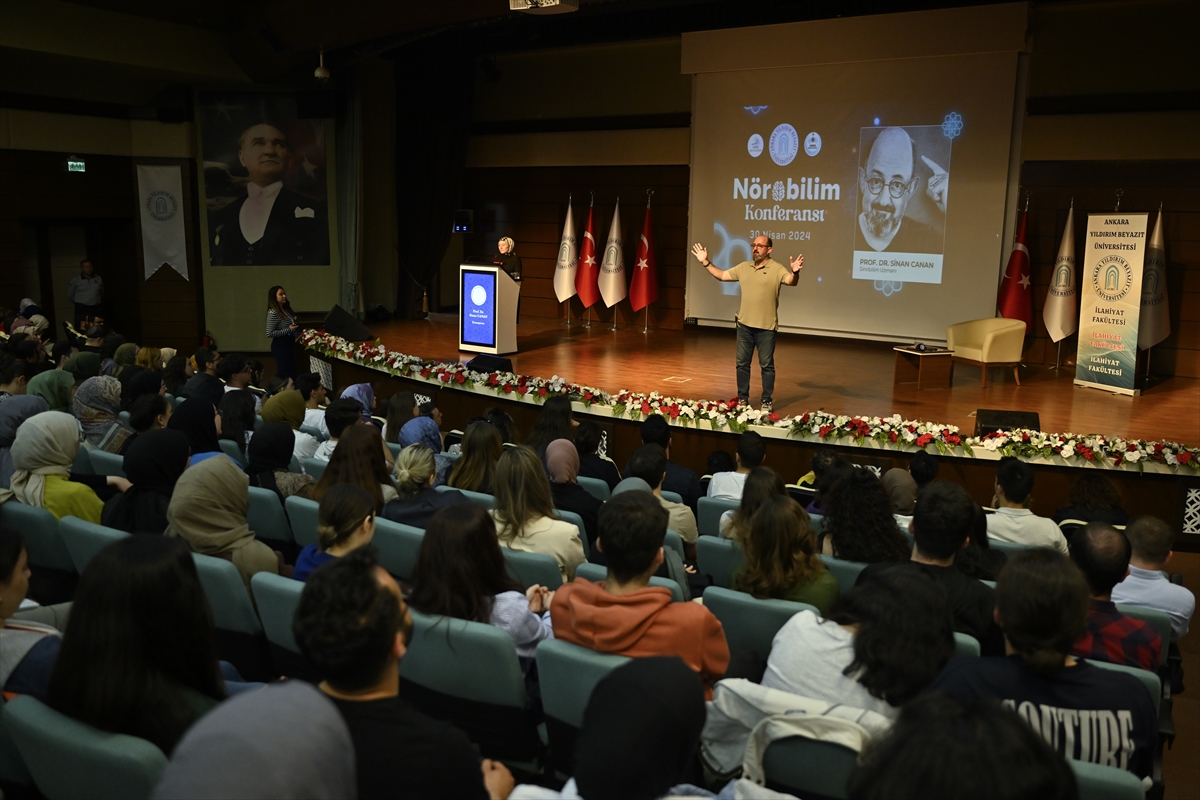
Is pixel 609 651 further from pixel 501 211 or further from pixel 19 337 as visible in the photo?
pixel 501 211

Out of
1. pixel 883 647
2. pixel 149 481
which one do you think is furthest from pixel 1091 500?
pixel 149 481

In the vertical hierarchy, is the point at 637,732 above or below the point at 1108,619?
above

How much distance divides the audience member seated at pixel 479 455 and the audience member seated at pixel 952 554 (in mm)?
2037

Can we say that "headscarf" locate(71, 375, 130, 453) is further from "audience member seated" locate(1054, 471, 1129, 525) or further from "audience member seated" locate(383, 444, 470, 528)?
"audience member seated" locate(1054, 471, 1129, 525)

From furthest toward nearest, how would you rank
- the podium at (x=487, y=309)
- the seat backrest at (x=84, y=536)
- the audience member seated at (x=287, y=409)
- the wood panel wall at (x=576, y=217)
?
the wood panel wall at (x=576, y=217), the podium at (x=487, y=309), the audience member seated at (x=287, y=409), the seat backrest at (x=84, y=536)

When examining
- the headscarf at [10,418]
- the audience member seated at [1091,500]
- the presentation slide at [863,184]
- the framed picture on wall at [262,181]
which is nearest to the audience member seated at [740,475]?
the audience member seated at [1091,500]

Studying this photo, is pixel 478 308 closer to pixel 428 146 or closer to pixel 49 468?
pixel 428 146

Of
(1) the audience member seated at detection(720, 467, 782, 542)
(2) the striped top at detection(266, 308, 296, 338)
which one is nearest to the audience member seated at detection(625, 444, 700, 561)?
(1) the audience member seated at detection(720, 467, 782, 542)

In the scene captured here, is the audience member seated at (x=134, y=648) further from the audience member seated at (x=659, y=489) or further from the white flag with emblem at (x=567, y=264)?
the white flag with emblem at (x=567, y=264)

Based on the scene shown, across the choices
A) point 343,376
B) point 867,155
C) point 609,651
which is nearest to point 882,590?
point 609,651

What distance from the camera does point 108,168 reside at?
40.2 feet

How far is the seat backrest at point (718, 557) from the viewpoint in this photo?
3.68 m

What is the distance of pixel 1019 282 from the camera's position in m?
9.88

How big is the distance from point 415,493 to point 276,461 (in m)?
0.92
